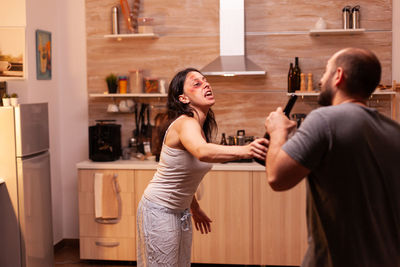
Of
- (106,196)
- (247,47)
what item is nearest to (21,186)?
(106,196)

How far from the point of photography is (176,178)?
230 centimetres

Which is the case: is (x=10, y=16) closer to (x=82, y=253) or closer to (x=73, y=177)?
(x=73, y=177)

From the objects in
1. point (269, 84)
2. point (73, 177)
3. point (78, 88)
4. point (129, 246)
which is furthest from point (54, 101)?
point (269, 84)

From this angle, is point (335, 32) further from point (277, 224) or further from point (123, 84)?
point (123, 84)

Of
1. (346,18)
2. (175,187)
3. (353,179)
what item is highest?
(346,18)

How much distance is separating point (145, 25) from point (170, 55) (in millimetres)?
343

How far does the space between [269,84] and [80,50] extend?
1.76 meters

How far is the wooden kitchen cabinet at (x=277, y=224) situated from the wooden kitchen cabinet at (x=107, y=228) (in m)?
1.02

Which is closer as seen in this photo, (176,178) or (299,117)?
(176,178)

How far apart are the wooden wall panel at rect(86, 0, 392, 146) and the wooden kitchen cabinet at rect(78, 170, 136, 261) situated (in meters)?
0.60

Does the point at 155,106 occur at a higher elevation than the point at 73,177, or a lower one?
higher

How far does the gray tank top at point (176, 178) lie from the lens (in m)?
2.25

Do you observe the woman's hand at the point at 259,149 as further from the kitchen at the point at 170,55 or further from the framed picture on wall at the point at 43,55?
the framed picture on wall at the point at 43,55

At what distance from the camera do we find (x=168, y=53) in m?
4.54
